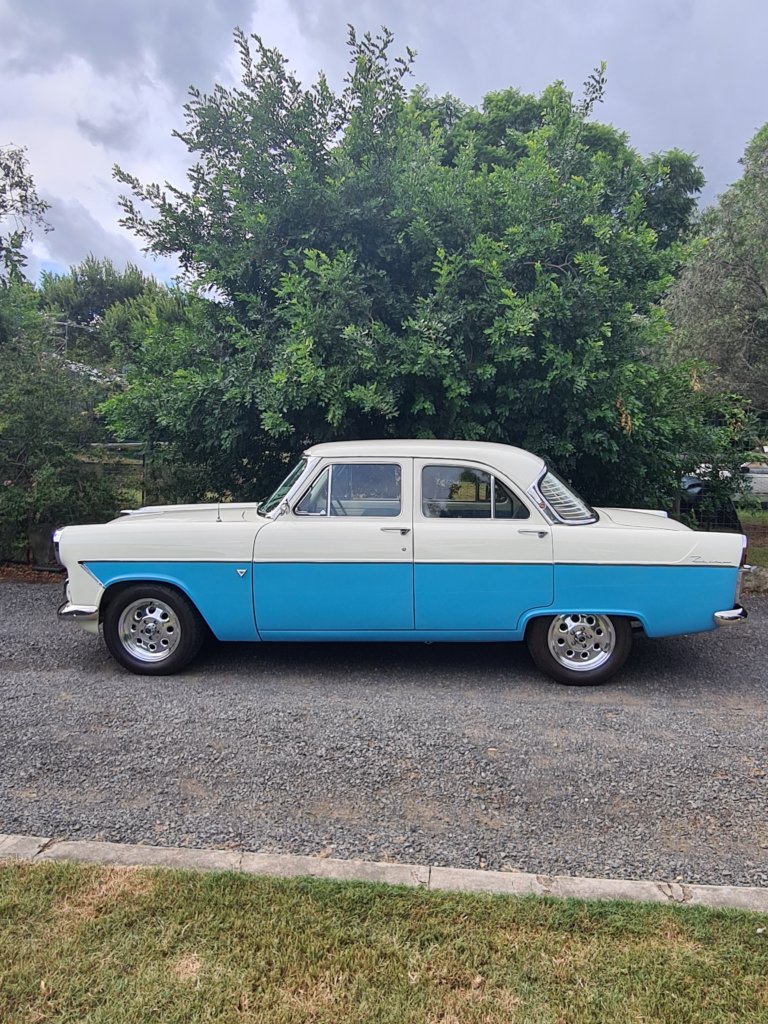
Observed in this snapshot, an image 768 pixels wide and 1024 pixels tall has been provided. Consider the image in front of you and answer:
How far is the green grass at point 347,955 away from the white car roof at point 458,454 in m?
3.06

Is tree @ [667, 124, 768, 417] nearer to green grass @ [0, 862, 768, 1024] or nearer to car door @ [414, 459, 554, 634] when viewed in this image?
car door @ [414, 459, 554, 634]

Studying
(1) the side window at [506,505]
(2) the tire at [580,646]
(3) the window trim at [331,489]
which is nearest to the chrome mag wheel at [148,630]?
(3) the window trim at [331,489]

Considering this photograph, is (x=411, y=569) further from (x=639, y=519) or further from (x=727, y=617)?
(x=727, y=617)

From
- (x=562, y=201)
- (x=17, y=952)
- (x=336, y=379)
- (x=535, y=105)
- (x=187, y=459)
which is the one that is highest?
(x=535, y=105)

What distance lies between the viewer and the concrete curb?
2.52 meters

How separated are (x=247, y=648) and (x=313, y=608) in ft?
3.91

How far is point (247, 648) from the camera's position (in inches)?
222

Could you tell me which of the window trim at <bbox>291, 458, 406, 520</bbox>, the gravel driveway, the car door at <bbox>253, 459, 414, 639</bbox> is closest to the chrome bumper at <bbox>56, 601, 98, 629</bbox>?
the gravel driveway

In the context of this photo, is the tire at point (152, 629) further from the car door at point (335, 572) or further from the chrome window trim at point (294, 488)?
the chrome window trim at point (294, 488)

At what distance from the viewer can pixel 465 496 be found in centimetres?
491

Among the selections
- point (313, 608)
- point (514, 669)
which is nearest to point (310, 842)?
point (313, 608)

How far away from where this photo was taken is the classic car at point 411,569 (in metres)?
4.70

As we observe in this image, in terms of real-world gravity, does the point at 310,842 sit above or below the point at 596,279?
below

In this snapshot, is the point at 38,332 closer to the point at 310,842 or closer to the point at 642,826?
the point at 310,842
